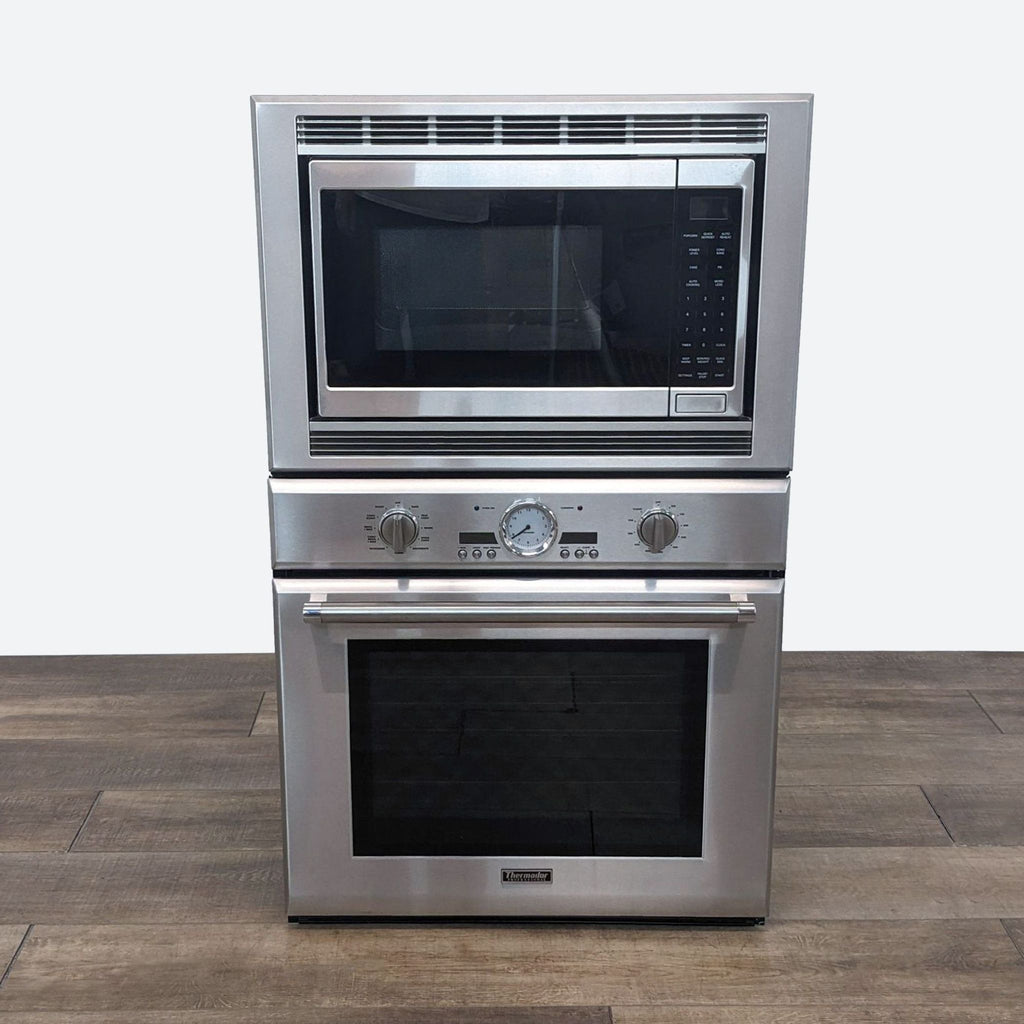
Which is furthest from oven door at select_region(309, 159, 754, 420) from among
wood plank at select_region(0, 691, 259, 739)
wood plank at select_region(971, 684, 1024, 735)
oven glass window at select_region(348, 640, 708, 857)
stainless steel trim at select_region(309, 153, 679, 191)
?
wood plank at select_region(971, 684, 1024, 735)

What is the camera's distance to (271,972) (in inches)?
86.5

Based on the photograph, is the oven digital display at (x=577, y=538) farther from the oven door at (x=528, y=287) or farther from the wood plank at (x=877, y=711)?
the wood plank at (x=877, y=711)

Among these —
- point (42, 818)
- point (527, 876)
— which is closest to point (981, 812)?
point (527, 876)

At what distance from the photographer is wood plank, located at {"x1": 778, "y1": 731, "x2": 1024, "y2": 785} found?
9.57 feet

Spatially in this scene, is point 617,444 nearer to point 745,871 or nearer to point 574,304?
point 574,304

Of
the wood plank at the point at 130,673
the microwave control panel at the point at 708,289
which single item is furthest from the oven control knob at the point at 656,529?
the wood plank at the point at 130,673

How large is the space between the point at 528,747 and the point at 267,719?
3.93ft

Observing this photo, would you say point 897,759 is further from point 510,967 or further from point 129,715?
point 129,715

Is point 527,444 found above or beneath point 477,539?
above

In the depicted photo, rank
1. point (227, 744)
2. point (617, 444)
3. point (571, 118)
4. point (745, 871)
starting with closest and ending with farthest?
point (571, 118) → point (617, 444) → point (745, 871) → point (227, 744)

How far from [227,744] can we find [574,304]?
1604mm

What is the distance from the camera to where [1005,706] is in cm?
333

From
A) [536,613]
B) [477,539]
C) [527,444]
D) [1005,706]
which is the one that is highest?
[527,444]

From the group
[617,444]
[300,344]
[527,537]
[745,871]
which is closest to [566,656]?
[527,537]
